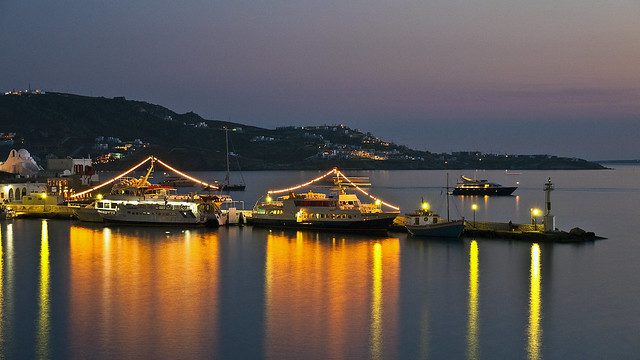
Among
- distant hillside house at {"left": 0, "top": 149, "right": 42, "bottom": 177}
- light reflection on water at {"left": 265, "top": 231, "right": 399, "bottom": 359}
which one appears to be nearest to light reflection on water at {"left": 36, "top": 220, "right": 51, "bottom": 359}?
light reflection on water at {"left": 265, "top": 231, "right": 399, "bottom": 359}

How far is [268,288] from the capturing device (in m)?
24.8

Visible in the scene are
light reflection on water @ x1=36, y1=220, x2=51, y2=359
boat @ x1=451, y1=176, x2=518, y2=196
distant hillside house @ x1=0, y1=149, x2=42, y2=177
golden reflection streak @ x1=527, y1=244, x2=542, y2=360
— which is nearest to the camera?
light reflection on water @ x1=36, y1=220, x2=51, y2=359

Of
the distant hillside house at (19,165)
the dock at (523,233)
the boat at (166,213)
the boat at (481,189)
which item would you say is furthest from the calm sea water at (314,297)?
the boat at (481,189)

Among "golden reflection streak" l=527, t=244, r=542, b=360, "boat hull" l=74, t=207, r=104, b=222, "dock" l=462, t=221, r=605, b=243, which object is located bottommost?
"golden reflection streak" l=527, t=244, r=542, b=360

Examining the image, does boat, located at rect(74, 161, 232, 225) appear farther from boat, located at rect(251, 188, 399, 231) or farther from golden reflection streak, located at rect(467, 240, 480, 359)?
golden reflection streak, located at rect(467, 240, 480, 359)

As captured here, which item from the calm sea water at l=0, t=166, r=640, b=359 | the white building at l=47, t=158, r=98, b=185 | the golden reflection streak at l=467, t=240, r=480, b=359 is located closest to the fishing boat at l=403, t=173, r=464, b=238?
the calm sea water at l=0, t=166, r=640, b=359

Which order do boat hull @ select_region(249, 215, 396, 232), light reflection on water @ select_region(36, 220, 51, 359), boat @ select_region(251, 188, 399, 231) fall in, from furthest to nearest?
boat @ select_region(251, 188, 399, 231) < boat hull @ select_region(249, 215, 396, 232) < light reflection on water @ select_region(36, 220, 51, 359)

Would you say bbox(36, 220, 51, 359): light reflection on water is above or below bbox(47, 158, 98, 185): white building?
below

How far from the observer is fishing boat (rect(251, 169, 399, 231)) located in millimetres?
39438

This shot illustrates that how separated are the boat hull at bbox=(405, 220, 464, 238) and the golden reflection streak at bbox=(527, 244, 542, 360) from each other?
5.06 m

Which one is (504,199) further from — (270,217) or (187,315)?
(187,315)

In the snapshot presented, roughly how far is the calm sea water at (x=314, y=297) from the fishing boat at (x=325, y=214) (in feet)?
4.46

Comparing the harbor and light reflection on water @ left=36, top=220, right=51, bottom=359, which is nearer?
light reflection on water @ left=36, top=220, right=51, bottom=359

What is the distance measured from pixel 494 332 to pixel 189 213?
26.6 metres
